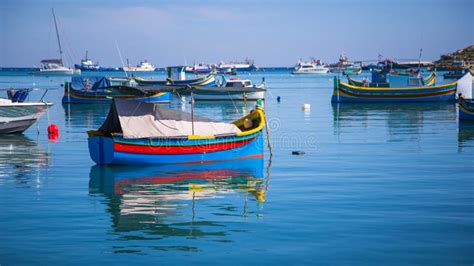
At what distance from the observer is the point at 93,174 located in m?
Result: 21.5

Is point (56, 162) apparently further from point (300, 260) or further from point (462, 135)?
Answer: point (462, 135)

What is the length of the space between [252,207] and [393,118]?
95.0 ft

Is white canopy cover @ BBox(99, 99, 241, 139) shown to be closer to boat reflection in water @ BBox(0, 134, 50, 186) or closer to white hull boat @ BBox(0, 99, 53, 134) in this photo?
boat reflection in water @ BBox(0, 134, 50, 186)

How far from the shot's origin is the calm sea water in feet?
41.1

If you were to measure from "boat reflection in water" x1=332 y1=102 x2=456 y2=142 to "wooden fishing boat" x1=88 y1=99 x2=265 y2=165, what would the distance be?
9.78m

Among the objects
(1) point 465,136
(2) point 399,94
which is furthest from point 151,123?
(2) point 399,94

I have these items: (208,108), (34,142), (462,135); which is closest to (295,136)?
(462,135)

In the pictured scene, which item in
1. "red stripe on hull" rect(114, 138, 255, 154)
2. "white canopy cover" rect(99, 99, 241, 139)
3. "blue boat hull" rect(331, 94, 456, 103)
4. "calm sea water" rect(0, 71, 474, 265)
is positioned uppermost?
"white canopy cover" rect(99, 99, 241, 139)

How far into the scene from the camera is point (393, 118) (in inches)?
1713

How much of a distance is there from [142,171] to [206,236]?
8.73 meters

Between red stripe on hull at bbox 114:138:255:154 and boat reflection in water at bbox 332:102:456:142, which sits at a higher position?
red stripe on hull at bbox 114:138:255:154

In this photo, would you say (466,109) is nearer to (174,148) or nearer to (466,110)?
(466,110)

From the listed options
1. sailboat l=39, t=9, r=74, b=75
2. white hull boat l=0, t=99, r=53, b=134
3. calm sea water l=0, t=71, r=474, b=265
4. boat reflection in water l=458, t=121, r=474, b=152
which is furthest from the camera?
sailboat l=39, t=9, r=74, b=75

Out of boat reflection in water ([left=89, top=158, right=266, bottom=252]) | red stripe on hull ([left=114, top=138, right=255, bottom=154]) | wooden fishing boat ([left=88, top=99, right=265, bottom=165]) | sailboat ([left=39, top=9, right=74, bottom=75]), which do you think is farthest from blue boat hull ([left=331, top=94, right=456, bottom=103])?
sailboat ([left=39, top=9, right=74, bottom=75])
